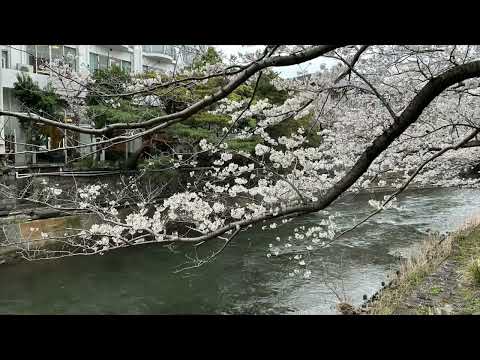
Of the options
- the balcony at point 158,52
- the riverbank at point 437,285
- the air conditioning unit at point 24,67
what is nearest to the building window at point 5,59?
the air conditioning unit at point 24,67

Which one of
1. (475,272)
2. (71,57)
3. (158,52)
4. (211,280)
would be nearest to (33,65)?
(71,57)

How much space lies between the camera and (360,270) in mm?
6754

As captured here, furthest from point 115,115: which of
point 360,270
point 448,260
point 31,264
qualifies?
point 448,260

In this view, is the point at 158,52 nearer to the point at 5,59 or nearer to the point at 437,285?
the point at 5,59

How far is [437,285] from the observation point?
4.39 m

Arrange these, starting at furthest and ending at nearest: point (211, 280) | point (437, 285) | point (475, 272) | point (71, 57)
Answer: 1. point (71, 57)
2. point (211, 280)
3. point (437, 285)
4. point (475, 272)

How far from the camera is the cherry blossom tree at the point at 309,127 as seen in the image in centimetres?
162

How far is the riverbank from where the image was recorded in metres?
3.69

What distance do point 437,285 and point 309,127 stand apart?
7.34 feet

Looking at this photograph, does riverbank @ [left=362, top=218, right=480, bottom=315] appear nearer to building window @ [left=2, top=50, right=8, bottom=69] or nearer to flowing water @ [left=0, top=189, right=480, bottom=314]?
flowing water @ [left=0, top=189, right=480, bottom=314]

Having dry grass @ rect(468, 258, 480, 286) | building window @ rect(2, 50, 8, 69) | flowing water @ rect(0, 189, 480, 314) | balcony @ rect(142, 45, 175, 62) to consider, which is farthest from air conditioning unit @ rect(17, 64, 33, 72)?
dry grass @ rect(468, 258, 480, 286)

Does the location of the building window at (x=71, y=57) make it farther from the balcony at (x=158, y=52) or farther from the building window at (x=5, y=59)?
the balcony at (x=158, y=52)
